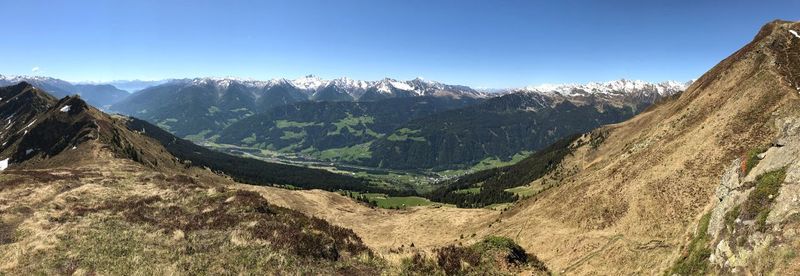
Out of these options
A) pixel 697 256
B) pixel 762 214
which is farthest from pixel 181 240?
pixel 762 214

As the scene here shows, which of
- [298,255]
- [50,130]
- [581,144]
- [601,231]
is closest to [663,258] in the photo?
[601,231]

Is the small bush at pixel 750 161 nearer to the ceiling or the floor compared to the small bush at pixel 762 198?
nearer to the ceiling

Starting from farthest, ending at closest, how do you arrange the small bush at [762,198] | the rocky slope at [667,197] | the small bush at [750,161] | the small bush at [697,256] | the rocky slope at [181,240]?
the rocky slope at [667,197] → the small bush at [750,161] → the small bush at [697,256] → the small bush at [762,198] → the rocky slope at [181,240]

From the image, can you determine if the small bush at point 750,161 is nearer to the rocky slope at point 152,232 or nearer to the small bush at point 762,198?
the small bush at point 762,198

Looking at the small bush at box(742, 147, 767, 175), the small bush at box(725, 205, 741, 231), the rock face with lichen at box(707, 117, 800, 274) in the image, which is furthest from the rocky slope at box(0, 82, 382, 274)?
the small bush at box(742, 147, 767, 175)

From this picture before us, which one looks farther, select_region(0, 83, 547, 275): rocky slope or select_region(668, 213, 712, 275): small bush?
select_region(668, 213, 712, 275): small bush

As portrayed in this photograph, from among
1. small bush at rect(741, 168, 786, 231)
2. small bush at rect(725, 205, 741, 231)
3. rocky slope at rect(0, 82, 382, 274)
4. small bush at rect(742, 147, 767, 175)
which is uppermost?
small bush at rect(742, 147, 767, 175)

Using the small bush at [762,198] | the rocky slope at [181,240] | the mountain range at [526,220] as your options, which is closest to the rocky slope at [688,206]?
the small bush at [762,198]

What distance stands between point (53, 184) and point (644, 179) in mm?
83106

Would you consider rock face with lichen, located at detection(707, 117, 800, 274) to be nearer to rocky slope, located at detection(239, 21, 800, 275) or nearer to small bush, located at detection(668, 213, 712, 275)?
rocky slope, located at detection(239, 21, 800, 275)

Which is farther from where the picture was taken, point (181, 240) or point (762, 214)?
point (181, 240)

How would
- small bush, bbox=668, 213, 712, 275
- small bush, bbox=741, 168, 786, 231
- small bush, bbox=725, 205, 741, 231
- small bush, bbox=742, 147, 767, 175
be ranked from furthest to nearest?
small bush, bbox=742, 147, 767, 175
small bush, bbox=725, 205, 741, 231
small bush, bbox=668, 213, 712, 275
small bush, bbox=741, 168, 786, 231

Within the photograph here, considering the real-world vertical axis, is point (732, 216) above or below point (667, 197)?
above

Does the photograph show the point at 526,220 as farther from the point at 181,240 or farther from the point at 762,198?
the point at 181,240
